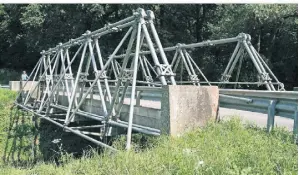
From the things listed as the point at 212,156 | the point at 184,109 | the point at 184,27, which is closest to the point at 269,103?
the point at 184,109

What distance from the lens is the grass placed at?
5355 millimetres

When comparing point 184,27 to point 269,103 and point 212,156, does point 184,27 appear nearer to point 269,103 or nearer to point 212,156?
point 269,103

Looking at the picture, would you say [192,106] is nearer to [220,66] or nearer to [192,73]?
[192,73]

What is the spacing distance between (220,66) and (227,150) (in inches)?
1204

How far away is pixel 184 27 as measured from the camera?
41.4 metres

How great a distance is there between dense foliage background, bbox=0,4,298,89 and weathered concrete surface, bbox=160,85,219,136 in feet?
69.6

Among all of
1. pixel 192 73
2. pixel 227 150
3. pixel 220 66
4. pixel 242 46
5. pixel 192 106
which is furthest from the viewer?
pixel 220 66

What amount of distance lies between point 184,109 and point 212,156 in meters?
1.99

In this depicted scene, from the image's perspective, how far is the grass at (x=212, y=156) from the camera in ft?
17.6

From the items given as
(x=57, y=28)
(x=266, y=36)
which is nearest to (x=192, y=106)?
(x=266, y=36)

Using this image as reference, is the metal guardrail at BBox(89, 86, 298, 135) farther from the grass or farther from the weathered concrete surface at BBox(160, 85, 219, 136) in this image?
the weathered concrete surface at BBox(160, 85, 219, 136)

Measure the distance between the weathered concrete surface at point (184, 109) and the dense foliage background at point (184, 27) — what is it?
21.2 metres

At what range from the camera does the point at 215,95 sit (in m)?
8.55

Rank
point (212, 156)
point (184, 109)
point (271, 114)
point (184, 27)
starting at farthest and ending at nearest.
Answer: point (184, 27) < point (184, 109) < point (271, 114) < point (212, 156)
